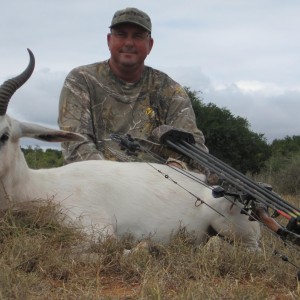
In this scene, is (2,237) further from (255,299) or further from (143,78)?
(143,78)

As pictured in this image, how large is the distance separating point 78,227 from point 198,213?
1130mm

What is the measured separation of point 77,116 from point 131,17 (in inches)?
42.7

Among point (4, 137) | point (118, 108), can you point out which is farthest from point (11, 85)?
point (118, 108)

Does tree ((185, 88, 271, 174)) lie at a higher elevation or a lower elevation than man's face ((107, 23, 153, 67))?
lower

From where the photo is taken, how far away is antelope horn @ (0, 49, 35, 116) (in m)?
4.36

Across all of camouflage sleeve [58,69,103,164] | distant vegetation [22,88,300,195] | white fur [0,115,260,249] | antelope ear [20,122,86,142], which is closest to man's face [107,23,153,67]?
camouflage sleeve [58,69,103,164]

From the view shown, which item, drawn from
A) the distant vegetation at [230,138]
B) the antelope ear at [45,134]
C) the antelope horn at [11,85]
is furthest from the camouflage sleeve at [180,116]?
the distant vegetation at [230,138]

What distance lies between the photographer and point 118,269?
3646 millimetres

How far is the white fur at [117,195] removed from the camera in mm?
4488

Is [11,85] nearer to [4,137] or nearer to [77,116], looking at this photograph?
[4,137]

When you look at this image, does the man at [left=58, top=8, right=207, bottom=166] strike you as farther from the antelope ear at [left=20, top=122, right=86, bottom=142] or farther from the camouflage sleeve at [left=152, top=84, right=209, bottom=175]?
the antelope ear at [left=20, top=122, right=86, bottom=142]

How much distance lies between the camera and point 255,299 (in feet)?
9.66

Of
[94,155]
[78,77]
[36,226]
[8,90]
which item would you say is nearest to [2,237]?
[36,226]

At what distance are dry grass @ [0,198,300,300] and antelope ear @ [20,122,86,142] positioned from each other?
0.59 m
